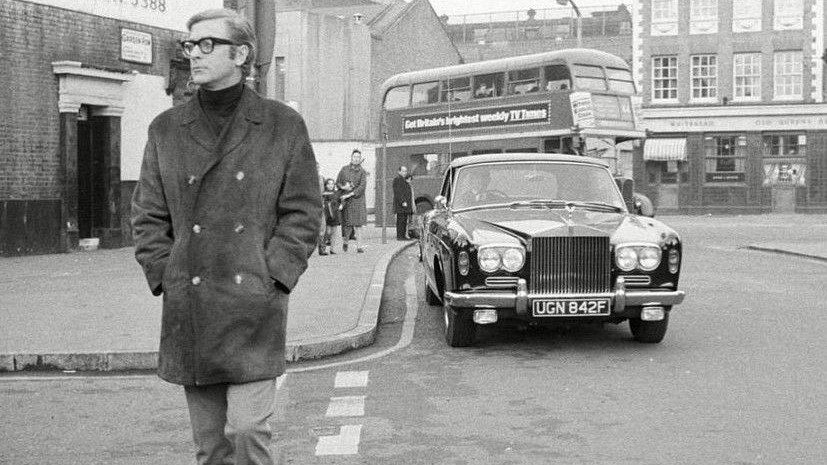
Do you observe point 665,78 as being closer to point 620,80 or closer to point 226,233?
point 620,80

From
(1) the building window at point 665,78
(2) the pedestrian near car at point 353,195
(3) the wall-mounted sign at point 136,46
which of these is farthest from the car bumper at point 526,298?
(1) the building window at point 665,78

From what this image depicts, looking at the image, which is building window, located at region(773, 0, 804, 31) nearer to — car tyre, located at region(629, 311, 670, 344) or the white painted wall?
the white painted wall

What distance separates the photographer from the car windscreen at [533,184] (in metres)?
10.8

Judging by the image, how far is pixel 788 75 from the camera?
49.1m

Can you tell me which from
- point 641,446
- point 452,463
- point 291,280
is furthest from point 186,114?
point 641,446

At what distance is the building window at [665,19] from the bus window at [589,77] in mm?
25521

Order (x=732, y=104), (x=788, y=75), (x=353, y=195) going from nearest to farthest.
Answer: (x=353, y=195) < (x=788, y=75) < (x=732, y=104)

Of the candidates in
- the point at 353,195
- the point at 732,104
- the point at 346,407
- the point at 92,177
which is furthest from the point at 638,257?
the point at 732,104

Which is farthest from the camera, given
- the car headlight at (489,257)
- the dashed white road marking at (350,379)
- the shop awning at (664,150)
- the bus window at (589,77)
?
the shop awning at (664,150)

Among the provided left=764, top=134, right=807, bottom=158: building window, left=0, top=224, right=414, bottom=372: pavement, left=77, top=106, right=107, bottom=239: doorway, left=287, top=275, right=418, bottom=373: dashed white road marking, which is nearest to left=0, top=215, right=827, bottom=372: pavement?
left=0, top=224, right=414, bottom=372: pavement

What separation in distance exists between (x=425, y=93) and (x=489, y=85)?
2585 mm

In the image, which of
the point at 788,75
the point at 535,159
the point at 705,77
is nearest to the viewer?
the point at 535,159

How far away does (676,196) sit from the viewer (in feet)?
163

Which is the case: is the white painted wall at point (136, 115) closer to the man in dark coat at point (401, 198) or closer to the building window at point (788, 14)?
the man in dark coat at point (401, 198)
